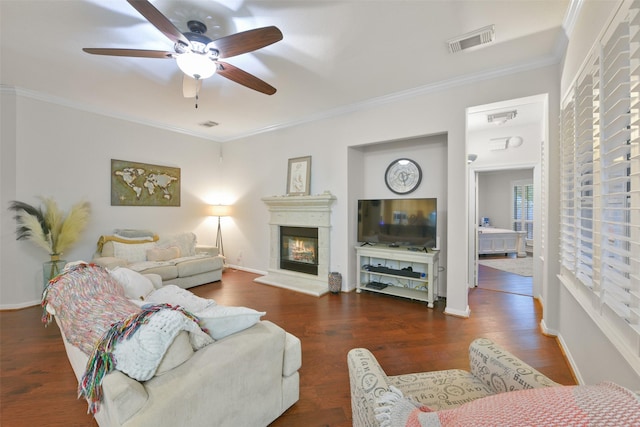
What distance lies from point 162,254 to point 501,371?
4.37 metres

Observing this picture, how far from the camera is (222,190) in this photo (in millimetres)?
5672

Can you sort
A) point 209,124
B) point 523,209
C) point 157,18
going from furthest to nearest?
point 523,209 < point 209,124 < point 157,18

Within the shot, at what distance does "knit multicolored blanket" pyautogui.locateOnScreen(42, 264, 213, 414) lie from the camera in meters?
1.06

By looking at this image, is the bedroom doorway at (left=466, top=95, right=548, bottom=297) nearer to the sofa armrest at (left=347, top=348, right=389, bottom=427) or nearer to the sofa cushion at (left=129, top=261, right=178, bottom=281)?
the sofa armrest at (left=347, top=348, right=389, bottom=427)

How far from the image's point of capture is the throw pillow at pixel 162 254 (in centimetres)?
403

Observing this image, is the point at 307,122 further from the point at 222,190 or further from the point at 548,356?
the point at 548,356

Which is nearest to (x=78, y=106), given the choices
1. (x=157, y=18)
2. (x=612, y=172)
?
(x=157, y=18)

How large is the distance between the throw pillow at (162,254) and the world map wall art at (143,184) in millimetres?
930

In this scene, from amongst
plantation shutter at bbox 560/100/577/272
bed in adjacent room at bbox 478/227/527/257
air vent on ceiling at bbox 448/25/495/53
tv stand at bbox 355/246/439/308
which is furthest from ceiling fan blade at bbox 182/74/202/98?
bed in adjacent room at bbox 478/227/527/257

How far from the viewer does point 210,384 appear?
1200 mm

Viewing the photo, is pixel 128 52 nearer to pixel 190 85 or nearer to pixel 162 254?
pixel 190 85

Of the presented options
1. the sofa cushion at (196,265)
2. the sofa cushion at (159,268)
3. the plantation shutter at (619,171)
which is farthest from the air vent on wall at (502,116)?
the sofa cushion at (159,268)

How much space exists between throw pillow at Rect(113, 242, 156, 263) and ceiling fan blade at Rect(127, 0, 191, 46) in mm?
3212

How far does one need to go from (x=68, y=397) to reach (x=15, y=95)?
3.73 meters
